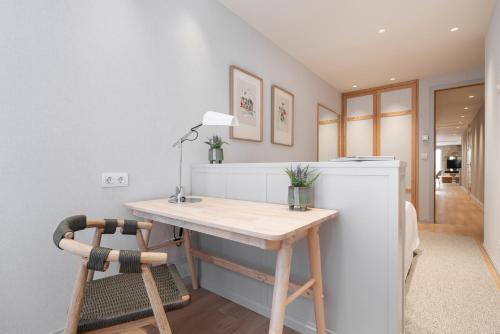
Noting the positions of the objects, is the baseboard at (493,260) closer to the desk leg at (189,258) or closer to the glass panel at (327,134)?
the glass panel at (327,134)

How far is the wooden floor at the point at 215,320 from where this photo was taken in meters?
1.58

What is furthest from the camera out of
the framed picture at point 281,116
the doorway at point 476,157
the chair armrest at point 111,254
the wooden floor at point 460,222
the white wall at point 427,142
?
the white wall at point 427,142

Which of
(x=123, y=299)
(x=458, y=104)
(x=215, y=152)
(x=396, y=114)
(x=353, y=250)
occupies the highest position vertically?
(x=458, y=104)

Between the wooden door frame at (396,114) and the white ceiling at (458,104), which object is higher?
the white ceiling at (458,104)

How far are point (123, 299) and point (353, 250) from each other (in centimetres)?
111

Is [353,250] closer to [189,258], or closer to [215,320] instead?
[215,320]

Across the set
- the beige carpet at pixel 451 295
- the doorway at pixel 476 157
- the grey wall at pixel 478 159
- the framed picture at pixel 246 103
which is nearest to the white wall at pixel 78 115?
the framed picture at pixel 246 103

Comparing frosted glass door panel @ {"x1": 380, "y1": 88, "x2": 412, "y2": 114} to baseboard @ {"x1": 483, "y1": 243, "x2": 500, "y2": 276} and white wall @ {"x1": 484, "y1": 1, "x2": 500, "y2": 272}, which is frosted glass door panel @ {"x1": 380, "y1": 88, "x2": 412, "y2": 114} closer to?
white wall @ {"x1": 484, "y1": 1, "x2": 500, "y2": 272}

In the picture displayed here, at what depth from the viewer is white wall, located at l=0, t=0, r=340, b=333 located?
1347mm

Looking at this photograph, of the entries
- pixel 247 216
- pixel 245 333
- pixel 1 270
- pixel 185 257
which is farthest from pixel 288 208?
pixel 1 270

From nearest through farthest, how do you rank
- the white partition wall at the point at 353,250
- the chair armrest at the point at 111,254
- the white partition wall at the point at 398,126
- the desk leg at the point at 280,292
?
the chair armrest at the point at 111,254
the desk leg at the point at 280,292
the white partition wall at the point at 353,250
the white partition wall at the point at 398,126

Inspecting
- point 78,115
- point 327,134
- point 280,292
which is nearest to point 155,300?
point 280,292

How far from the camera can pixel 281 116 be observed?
134 inches

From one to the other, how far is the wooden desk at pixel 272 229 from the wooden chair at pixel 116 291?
0.93 ft
